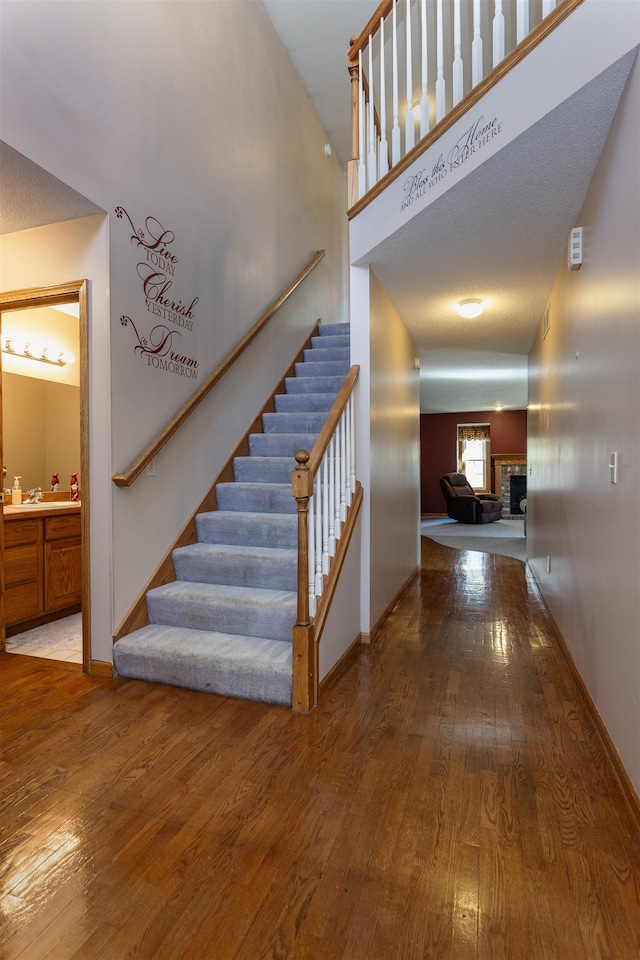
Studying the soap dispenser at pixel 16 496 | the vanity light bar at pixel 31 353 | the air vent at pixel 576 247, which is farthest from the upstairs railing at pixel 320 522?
the vanity light bar at pixel 31 353

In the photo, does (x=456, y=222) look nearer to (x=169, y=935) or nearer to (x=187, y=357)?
(x=187, y=357)

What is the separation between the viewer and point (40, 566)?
353 centimetres

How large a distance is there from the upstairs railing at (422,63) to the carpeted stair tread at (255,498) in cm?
196

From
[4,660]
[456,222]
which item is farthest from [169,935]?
[456,222]

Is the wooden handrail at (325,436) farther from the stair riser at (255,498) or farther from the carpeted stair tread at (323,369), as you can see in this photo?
the carpeted stair tread at (323,369)

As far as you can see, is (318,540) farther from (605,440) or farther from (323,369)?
(323,369)

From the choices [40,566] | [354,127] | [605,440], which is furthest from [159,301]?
[605,440]

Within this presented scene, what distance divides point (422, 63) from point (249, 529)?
8.97 ft

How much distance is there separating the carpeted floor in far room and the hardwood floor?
14.5 ft

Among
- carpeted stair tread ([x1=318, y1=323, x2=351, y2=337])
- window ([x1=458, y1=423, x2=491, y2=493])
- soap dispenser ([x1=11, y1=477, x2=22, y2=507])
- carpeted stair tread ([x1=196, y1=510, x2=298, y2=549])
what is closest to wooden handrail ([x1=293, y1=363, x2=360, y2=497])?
carpeted stair tread ([x1=196, y1=510, x2=298, y2=549])

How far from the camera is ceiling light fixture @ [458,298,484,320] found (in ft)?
12.8

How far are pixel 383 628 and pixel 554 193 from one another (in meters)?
2.74

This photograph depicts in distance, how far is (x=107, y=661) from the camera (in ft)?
8.82

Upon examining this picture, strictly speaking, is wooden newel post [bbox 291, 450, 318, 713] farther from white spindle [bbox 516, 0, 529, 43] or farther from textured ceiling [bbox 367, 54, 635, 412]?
white spindle [bbox 516, 0, 529, 43]
